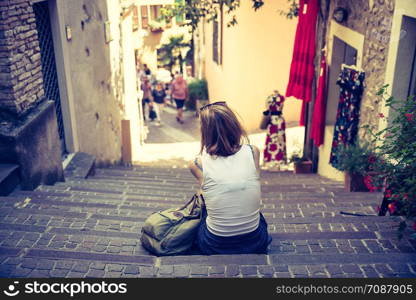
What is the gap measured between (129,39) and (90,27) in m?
5.24

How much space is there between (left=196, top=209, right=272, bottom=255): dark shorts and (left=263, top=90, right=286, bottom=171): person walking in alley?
5.58 metres

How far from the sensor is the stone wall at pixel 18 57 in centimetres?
472

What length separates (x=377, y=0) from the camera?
567 centimetres

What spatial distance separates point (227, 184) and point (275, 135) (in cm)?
607

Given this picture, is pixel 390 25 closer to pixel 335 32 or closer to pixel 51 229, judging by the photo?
pixel 335 32

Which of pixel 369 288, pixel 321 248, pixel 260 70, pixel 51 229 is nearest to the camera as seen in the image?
pixel 369 288

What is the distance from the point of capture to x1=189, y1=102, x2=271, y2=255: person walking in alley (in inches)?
130

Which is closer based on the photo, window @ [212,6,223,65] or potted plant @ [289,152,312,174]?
potted plant @ [289,152,312,174]

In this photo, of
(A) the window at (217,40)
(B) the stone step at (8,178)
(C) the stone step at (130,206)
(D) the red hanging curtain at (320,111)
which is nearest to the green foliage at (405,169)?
(C) the stone step at (130,206)

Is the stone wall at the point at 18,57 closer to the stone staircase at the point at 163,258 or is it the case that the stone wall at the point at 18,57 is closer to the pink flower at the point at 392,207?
the stone staircase at the point at 163,258

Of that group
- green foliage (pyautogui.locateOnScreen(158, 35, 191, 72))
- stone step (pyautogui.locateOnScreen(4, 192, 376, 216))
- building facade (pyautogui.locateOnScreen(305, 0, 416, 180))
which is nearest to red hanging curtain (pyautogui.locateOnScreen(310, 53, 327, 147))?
building facade (pyautogui.locateOnScreen(305, 0, 416, 180))

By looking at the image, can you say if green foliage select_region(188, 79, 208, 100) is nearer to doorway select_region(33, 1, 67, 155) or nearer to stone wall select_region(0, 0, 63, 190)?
doorway select_region(33, 1, 67, 155)

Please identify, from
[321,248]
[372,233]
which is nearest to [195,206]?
[321,248]

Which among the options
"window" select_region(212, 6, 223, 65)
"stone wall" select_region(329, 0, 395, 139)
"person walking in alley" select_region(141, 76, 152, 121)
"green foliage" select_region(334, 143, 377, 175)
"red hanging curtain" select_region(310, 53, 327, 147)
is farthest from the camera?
"person walking in alley" select_region(141, 76, 152, 121)
